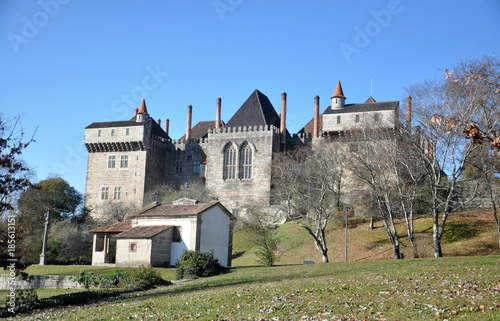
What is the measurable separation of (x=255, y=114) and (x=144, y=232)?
120 ft

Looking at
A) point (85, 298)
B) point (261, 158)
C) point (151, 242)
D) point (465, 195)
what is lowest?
point (85, 298)

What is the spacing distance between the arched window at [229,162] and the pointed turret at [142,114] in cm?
1354

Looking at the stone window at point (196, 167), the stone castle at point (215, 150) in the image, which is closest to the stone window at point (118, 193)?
the stone castle at point (215, 150)

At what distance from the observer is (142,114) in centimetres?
7250

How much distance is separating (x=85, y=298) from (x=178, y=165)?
51.3m

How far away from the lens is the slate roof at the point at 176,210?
34.2 metres

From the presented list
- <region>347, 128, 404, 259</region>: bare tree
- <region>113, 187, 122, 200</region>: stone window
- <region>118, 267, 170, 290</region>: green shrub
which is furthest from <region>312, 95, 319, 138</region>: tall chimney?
<region>118, 267, 170, 290</region>: green shrub

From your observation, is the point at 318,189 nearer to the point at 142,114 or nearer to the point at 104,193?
the point at 142,114

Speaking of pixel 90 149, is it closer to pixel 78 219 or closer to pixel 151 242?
pixel 78 219

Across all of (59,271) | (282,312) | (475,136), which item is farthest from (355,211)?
(475,136)

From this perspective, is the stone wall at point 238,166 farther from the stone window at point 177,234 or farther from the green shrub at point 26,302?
the green shrub at point 26,302

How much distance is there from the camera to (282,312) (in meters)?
13.8

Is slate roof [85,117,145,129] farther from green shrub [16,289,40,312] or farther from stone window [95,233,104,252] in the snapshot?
green shrub [16,289,40,312]

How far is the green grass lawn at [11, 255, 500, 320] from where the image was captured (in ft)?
41.8
